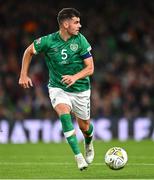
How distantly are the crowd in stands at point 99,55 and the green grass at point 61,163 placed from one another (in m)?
3.49

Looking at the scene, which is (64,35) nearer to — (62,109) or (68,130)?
(62,109)

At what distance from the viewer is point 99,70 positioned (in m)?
25.7

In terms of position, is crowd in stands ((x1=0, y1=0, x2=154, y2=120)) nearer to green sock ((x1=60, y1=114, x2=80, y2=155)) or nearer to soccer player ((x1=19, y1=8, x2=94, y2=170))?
soccer player ((x1=19, y1=8, x2=94, y2=170))

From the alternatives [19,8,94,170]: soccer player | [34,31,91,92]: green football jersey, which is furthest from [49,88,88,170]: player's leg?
[34,31,91,92]: green football jersey

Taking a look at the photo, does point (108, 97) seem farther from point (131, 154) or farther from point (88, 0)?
point (131, 154)

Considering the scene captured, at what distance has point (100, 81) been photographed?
2502cm

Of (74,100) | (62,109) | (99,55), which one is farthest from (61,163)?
(99,55)

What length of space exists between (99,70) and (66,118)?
1341cm

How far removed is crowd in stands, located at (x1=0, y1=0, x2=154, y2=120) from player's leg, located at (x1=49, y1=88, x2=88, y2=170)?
10350mm

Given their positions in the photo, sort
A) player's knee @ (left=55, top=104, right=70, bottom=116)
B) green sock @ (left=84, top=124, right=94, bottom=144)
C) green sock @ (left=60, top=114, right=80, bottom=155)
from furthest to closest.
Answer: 1. green sock @ (left=84, top=124, right=94, bottom=144)
2. player's knee @ (left=55, top=104, right=70, bottom=116)
3. green sock @ (left=60, top=114, right=80, bottom=155)

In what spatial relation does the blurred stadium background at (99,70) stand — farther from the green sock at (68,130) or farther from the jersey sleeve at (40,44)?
the green sock at (68,130)

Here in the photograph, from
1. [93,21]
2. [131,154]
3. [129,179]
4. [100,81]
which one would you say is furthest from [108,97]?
[129,179]

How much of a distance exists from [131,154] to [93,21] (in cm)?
1124

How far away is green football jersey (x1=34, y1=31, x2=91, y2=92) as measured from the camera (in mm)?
12820
